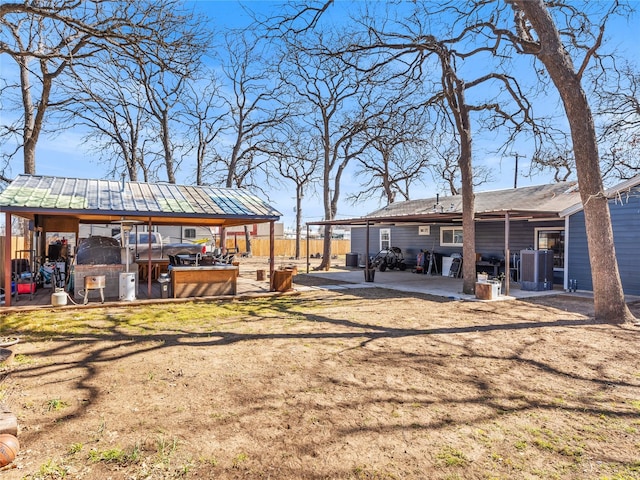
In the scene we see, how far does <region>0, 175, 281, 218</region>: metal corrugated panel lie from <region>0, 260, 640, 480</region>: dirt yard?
2760 millimetres

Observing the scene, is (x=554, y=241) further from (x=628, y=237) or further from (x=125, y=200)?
(x=125, y=200)

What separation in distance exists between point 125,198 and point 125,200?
5.7 inches

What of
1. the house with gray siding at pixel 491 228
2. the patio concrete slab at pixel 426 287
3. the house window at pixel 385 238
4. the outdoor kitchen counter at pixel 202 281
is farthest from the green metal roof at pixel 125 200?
the house window at pixel 385 238

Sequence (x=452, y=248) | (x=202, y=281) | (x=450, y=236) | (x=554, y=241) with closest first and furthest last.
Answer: (x=202, y=281)
(x=554, y=241)
(x=452, y=248)
(x=450, y=236)

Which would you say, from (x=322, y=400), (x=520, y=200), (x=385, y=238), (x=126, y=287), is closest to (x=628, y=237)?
(x=520, y=200)

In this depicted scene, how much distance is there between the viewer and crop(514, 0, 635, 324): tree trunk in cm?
690

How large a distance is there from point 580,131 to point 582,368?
444 cm

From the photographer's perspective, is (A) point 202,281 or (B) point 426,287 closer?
(A) point 202,281

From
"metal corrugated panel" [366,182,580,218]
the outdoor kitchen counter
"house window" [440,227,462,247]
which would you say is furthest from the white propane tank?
"house window" [440,227,462,247]

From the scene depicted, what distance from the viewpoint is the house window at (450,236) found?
16797mm

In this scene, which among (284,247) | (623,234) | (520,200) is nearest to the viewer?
(623,234)

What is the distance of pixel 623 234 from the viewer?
34.1 feet

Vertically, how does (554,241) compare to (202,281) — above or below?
above

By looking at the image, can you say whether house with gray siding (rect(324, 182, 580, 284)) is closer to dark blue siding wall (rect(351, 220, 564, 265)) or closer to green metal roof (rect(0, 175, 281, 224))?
dark blue siding wall (rect(351, 220, 564, 265))
